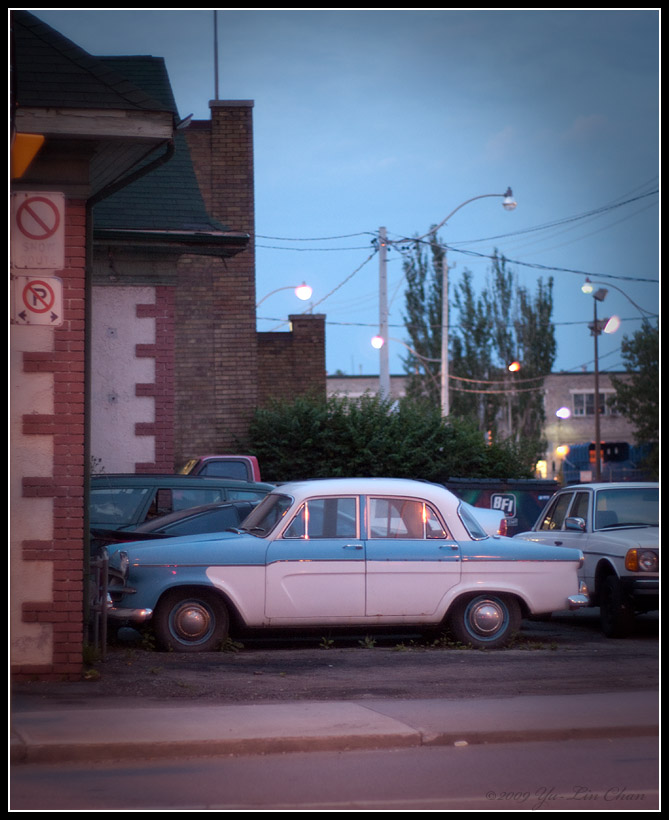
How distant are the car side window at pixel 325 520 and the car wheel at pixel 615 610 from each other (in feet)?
10.3

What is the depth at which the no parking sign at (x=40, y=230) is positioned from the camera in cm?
827

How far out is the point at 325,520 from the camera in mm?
10062

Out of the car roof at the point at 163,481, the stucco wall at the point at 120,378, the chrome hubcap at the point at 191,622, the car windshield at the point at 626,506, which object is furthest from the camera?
the stucco wall at the point at 120,378

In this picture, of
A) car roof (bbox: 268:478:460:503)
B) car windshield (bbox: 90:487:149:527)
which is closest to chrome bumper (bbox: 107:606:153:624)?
car roof (bbox: 268:478:460:503)

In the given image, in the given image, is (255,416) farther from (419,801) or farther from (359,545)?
(419,801)

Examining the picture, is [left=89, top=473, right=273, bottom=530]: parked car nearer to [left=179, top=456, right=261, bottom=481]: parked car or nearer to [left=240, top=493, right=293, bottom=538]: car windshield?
[left=240, top=493, right=293, bottom=538]: car windshield

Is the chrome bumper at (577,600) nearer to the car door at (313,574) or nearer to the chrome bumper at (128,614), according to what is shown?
the car door at (313,574)

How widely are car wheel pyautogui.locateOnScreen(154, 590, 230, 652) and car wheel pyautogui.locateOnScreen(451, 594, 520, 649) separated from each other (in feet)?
7.68

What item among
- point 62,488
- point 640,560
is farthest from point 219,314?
point 62,488

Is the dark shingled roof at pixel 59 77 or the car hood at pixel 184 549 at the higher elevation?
the dark shingled roof at pixel 59 77

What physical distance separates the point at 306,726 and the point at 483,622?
3.87 metres

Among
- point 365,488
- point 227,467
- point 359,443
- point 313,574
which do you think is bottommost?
point 313,574

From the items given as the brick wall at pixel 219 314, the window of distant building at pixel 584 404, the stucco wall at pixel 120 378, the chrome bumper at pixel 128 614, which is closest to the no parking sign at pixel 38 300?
the chrome bumper at pixel 128 614

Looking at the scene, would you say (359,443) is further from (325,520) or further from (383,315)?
(325,520)
